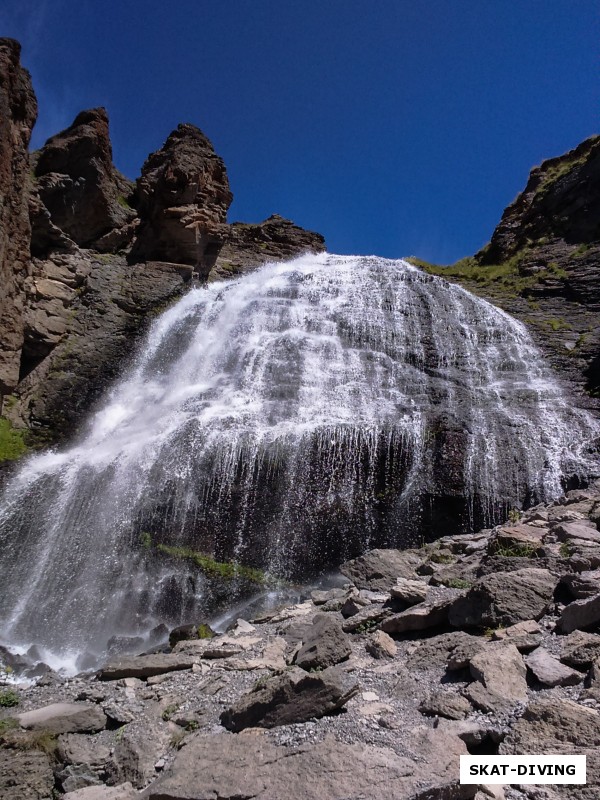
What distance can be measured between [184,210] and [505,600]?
25.9 m

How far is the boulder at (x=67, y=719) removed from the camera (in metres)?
5.64

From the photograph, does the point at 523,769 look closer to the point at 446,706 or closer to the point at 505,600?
the point at 446,706

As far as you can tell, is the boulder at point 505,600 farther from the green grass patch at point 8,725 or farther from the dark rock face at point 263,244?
the dark rock face at point 263,244

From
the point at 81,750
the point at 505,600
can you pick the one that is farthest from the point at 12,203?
the point at 505,600

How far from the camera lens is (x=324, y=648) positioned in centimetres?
574

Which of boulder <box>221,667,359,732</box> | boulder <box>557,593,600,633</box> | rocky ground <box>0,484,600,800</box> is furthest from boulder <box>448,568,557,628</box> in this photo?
boulder <box>221,667,359,732</box>

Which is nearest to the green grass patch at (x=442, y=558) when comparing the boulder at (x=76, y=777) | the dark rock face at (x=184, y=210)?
the boulder at (x=76, y=777)

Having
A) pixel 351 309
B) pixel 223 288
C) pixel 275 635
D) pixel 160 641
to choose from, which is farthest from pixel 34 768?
pixel 223 288

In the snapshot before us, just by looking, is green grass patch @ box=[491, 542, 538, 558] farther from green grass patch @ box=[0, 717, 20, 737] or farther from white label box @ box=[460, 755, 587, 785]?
green grass patch @ box=[0, 717, 20, 737]

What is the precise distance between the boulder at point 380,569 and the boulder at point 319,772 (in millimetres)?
4643

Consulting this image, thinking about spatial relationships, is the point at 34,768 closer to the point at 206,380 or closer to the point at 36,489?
the point at 36,489

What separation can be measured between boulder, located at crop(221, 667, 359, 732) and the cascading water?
7859 millimetres

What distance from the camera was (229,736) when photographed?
4.45m

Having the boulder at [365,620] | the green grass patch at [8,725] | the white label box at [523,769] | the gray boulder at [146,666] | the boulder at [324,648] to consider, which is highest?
the boulder at [365,620]
